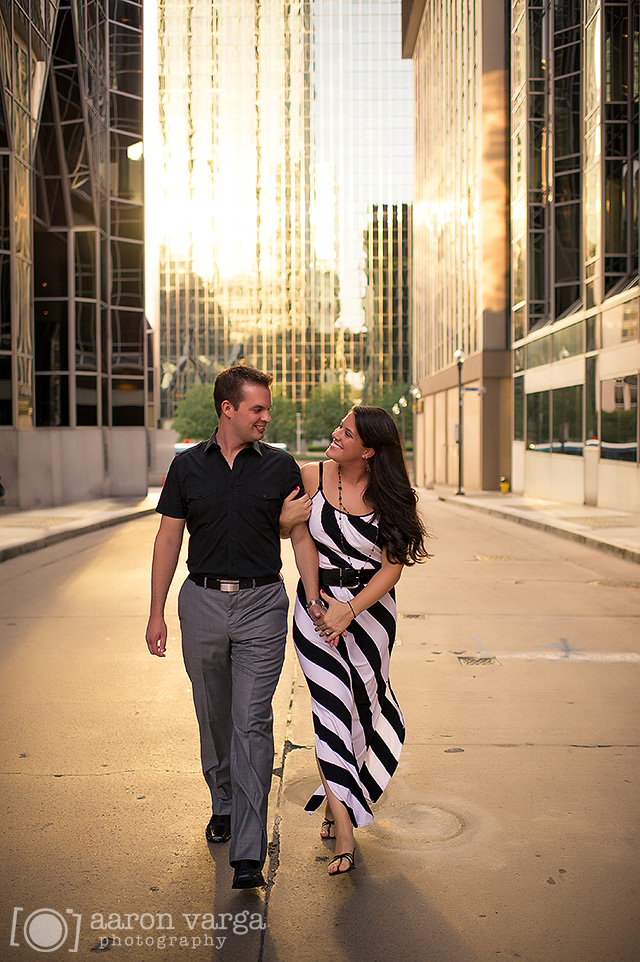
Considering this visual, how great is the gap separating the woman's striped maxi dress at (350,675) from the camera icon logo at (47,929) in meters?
1.12

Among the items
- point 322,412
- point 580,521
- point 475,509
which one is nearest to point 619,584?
point 580,521

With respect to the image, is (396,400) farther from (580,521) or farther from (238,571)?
(238,571)

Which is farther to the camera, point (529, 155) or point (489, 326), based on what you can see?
point (489, 326)

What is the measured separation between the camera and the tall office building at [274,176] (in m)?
121

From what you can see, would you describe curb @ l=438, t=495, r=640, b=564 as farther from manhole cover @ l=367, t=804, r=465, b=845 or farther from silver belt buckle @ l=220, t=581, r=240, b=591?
silver belt buckle @ l=220, t=581, r=240, b=591

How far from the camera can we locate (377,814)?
4438 mm

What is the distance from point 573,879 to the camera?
12.2 ft

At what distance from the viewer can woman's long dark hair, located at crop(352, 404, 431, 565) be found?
12.9 ft

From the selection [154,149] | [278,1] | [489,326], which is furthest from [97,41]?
[278,1]

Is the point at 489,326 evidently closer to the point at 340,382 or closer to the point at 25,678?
the point at 25,678

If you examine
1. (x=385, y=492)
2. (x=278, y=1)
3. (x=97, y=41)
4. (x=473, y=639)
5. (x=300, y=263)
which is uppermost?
(x=278, y=1)

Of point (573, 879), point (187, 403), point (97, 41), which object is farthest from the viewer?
point (187, 403)

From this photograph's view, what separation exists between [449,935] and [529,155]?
36.1 metres

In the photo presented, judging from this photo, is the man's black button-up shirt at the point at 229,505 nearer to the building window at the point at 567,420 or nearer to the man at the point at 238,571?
the man at the point at 238,571
